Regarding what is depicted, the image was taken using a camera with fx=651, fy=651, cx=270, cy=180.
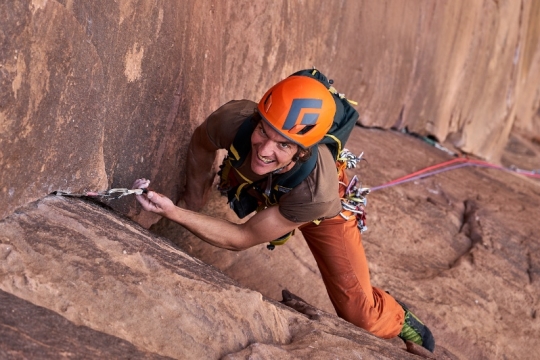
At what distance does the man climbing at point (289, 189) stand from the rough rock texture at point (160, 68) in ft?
1.05

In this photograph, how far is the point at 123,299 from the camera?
2584 millimetres

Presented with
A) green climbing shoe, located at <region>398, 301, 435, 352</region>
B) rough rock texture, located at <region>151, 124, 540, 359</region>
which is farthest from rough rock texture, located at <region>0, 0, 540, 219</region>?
green climbing shoe, located at <region>398, 301, 435, 352</region>

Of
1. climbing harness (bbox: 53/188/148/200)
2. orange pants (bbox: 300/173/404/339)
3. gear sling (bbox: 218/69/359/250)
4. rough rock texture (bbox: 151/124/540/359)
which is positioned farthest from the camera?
rough rock texture (bbox: 151/124/540/359)

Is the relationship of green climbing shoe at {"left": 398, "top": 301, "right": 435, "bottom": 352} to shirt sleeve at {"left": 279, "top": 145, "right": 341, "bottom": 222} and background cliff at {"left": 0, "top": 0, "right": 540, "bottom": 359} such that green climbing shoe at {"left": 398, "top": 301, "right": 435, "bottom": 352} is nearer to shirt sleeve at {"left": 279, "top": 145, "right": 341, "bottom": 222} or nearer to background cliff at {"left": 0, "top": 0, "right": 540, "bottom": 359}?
background cliff at {"left": 0, "top": 0, "right": 540, "bottom": 359}

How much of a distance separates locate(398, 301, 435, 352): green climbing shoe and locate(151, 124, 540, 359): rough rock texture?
406 mm

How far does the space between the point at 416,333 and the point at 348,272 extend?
688mm

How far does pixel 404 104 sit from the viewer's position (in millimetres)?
8594

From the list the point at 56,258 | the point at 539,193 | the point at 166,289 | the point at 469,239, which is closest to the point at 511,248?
the point at 469,239

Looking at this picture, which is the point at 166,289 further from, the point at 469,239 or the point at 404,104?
the point at 404,104

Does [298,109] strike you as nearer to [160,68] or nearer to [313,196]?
[313,196]

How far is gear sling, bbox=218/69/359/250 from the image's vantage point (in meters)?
3.52

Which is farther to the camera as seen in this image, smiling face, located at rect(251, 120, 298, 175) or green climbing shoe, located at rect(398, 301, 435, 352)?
green climbing shoe, located at rect(398, 301, 435, 352)

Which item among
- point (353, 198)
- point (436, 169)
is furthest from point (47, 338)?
point (436, 169)

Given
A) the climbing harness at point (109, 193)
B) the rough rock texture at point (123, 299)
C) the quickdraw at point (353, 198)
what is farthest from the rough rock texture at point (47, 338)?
the quickdraw at point (353, 198)
